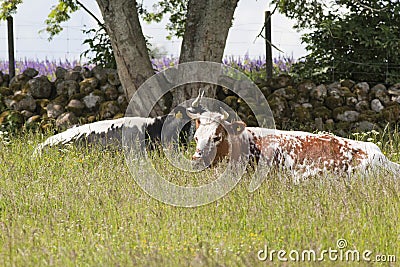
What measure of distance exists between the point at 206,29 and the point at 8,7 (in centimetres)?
420

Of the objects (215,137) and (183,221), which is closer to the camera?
(183,221)

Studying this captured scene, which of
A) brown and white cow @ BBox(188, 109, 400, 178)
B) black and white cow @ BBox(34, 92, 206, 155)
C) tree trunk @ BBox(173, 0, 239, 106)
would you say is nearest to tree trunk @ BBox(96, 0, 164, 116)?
tree trunk @ BBox(173, 0, 239, 106)

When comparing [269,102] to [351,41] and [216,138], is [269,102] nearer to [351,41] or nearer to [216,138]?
[351,41]

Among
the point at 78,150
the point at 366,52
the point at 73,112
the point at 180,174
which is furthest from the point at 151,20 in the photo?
the point at 180,174

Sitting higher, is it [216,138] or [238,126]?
[238,126]

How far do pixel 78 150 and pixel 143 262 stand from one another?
4485 mm

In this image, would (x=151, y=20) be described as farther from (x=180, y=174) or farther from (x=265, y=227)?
(x=265, y=227)

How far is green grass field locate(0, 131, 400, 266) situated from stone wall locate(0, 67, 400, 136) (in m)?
4.70

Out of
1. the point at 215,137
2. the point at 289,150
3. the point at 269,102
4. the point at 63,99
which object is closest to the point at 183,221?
the point at 215,137

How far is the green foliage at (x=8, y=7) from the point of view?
11.4 meters

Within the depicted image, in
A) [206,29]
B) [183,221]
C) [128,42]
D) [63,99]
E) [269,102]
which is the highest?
[206,29]

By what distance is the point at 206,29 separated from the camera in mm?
9148

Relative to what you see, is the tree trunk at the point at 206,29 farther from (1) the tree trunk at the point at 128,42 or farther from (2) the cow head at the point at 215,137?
(2) the cow head at the point at 215,137

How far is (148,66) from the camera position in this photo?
9555mm
